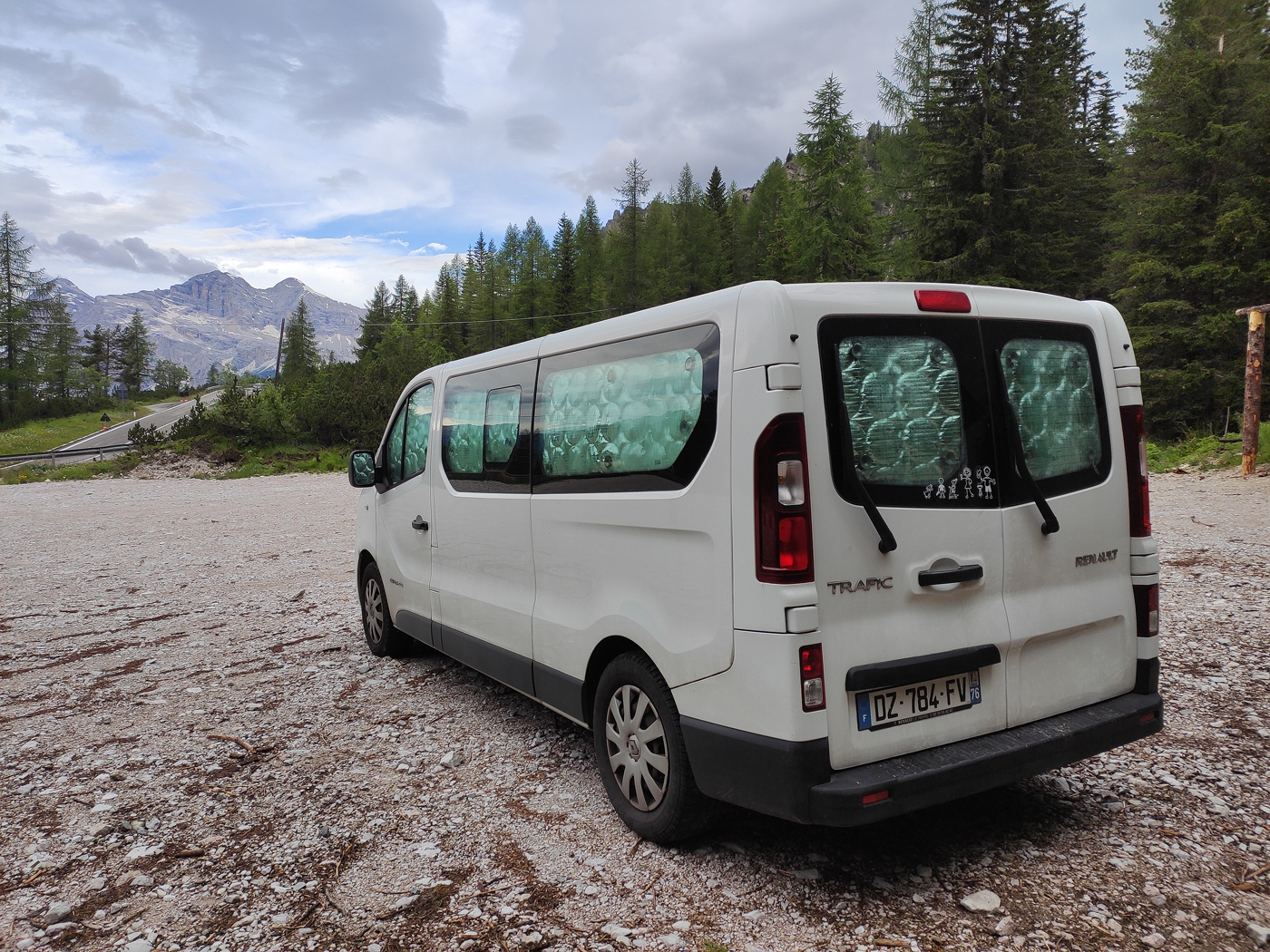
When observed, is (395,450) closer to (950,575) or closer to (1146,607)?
(950,575)

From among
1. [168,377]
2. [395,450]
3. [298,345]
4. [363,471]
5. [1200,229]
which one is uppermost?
[168,377]

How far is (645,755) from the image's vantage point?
3213 mm

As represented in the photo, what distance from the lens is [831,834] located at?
10.9 ft

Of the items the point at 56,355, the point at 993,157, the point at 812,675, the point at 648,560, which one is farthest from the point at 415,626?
the point at 56,355

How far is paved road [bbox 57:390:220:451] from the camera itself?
57516 mm

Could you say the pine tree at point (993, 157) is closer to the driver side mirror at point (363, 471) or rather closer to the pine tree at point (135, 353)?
the driver side mirror at point (363, 471)

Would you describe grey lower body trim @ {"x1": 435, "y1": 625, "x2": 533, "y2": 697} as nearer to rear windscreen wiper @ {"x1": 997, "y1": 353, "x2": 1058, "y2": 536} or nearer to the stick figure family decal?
the stick figure family decal

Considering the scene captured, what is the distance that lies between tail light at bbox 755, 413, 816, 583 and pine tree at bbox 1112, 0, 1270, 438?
84.7 ft

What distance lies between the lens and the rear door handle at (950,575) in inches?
111

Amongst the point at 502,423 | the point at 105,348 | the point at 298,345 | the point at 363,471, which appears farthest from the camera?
the point at 105,348

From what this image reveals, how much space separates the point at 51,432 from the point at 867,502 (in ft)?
259

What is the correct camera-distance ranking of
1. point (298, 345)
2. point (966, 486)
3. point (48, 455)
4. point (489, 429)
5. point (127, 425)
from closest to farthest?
point (966, 486), point (489, 429), point (48, 455), point (127, 425), point (298, 345)

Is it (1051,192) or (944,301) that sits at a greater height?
(1051,192)

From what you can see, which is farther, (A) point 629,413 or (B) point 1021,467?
(A) point 629,413
